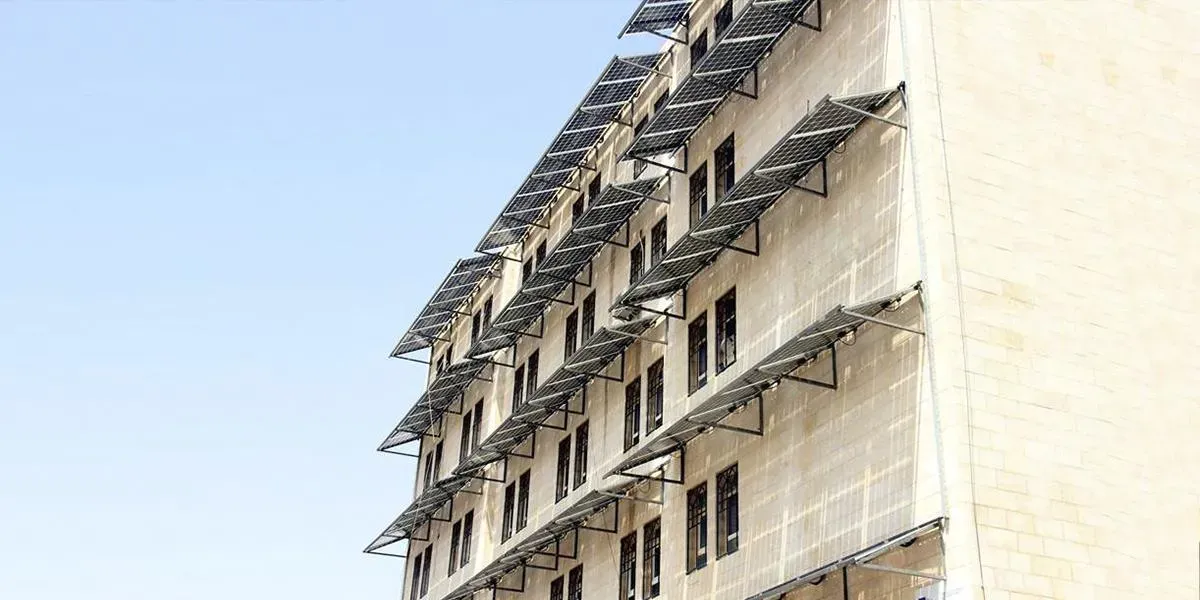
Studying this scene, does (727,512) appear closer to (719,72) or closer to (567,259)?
(719,72)

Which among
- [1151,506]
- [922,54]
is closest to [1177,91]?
[922,54]

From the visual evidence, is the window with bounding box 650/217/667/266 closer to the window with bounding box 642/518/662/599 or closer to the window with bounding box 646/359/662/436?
the window with bounding box 646/359/662/436

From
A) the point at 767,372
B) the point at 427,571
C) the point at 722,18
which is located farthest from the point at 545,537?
the point at 427,571

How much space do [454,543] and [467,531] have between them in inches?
49.5

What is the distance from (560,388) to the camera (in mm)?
32219

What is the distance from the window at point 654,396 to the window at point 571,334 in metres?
5.81

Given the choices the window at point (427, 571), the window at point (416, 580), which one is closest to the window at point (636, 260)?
the window at point (427, 571)

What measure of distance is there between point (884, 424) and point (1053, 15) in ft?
27.5

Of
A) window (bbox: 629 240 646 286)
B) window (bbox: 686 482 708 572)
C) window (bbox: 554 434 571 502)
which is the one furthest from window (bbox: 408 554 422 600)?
window (bbox: 686 482 708 572)

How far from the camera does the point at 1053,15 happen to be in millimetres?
22812

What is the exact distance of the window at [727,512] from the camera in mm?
23672

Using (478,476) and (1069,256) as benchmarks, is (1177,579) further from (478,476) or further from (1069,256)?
(478,476)

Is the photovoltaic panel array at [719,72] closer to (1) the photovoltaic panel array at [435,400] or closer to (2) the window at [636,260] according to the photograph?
(2) the window at [636,260]

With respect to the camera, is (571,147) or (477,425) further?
(477,425)
